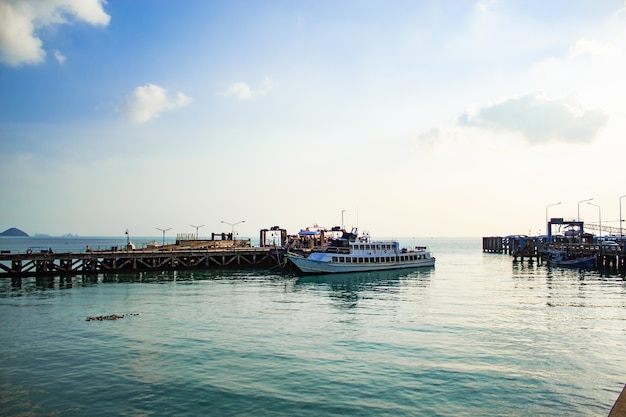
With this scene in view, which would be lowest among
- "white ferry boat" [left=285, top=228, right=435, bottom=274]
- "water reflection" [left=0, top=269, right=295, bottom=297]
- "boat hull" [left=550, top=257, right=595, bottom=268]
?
"boat hull" [left=550, top=257, right=595, bottom=268]

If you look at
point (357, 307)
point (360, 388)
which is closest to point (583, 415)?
point (360, 388)

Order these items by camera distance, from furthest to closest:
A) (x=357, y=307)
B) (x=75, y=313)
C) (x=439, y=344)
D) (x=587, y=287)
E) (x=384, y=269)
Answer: (x=384, y=269) < (x=587, y=287) < (x=357, y=307) < (x=75, y=313) < (x=439, y=344)

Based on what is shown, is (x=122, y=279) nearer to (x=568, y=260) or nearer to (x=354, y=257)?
(x=354, y=257)

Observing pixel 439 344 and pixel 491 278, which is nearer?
pixel 439 344

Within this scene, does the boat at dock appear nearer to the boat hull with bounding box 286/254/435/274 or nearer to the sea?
the boat hull with bounding box 286/254/435/274

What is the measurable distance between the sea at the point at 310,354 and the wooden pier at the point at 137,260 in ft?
70.1

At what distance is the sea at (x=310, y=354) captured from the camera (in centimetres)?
1769

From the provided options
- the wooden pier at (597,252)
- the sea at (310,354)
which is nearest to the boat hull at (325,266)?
the sea at (310,354)

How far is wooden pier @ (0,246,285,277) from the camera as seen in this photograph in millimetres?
66562

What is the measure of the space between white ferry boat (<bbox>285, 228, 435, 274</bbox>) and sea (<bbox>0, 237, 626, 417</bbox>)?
23143mm

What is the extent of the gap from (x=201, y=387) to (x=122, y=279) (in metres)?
50.2

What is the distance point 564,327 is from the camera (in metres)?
31.2

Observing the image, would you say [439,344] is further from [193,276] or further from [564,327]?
[193,276]

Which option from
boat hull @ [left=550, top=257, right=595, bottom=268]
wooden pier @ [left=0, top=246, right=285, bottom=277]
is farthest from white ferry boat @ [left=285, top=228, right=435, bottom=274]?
boat hull @ [left=550, top=257, right=595, bottom=268]
